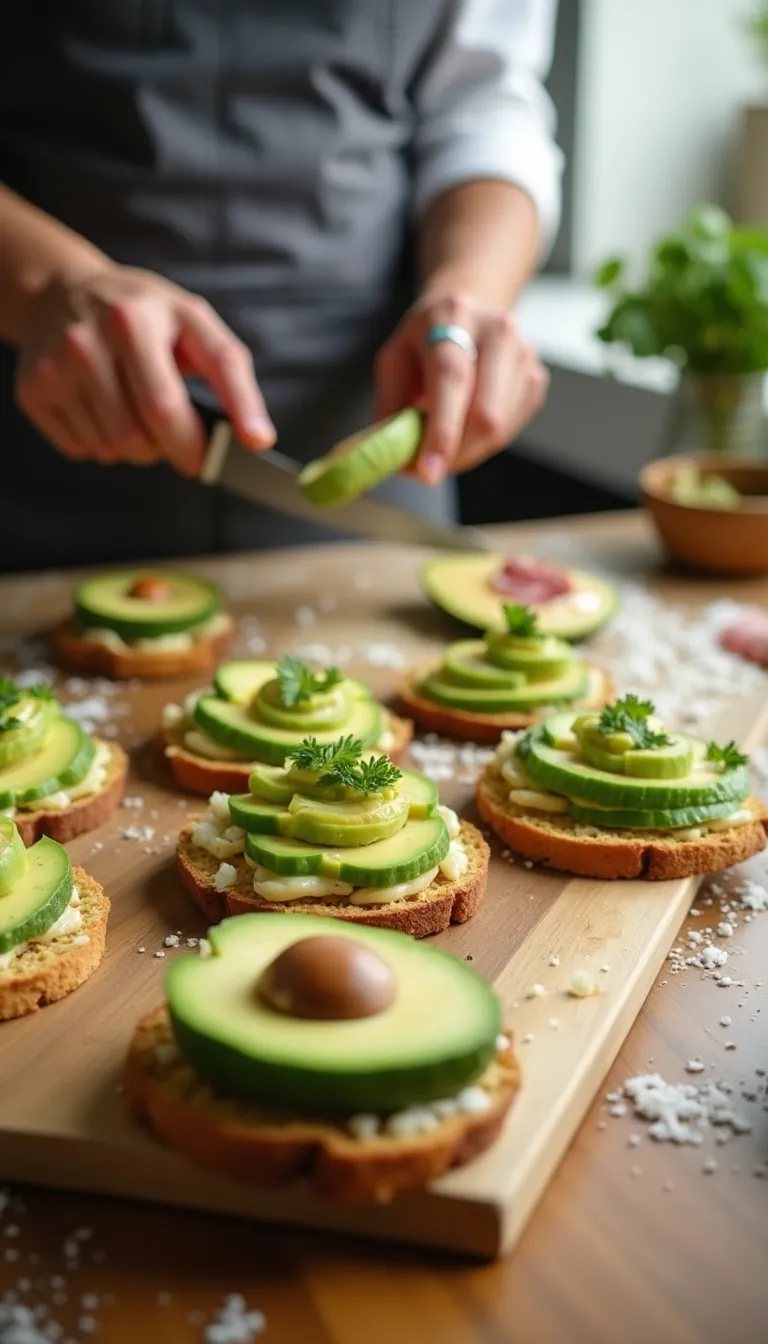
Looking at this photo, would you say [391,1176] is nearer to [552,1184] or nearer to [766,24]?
[552,1184]

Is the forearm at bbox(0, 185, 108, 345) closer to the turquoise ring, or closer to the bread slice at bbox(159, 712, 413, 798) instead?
the turquoise ring

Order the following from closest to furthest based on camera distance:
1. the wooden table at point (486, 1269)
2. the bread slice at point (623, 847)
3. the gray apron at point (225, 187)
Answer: the wooden table at point (486, 1269) < the bread slice at point (623, 847) < the gray apron at point (225, 187)

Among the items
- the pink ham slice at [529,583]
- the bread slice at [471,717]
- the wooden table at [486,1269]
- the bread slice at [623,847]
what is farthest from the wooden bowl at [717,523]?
the wooden table at [486,1269]

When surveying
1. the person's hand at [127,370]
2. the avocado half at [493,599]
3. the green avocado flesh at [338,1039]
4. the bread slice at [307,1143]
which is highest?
the person's hand at [127,370]

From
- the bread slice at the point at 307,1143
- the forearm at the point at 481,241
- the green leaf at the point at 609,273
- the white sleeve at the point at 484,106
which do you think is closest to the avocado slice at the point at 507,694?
the forearm at the point at 481,241

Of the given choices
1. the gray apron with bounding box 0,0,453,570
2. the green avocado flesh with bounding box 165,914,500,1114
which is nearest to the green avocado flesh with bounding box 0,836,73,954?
the green avocado flesh with bounding box 165,914,500,1114

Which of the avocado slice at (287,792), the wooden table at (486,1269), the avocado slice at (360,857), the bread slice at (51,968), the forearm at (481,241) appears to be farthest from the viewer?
the forearm at (481,241)

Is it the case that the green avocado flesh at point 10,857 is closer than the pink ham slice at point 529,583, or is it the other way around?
the green avocado flesh at point 10,857

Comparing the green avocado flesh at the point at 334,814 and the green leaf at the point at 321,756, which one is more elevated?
the green leaf at the point at 321,756

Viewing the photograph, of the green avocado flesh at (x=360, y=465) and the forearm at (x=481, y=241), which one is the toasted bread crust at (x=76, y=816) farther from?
the forearm at (x=481, y=241)
